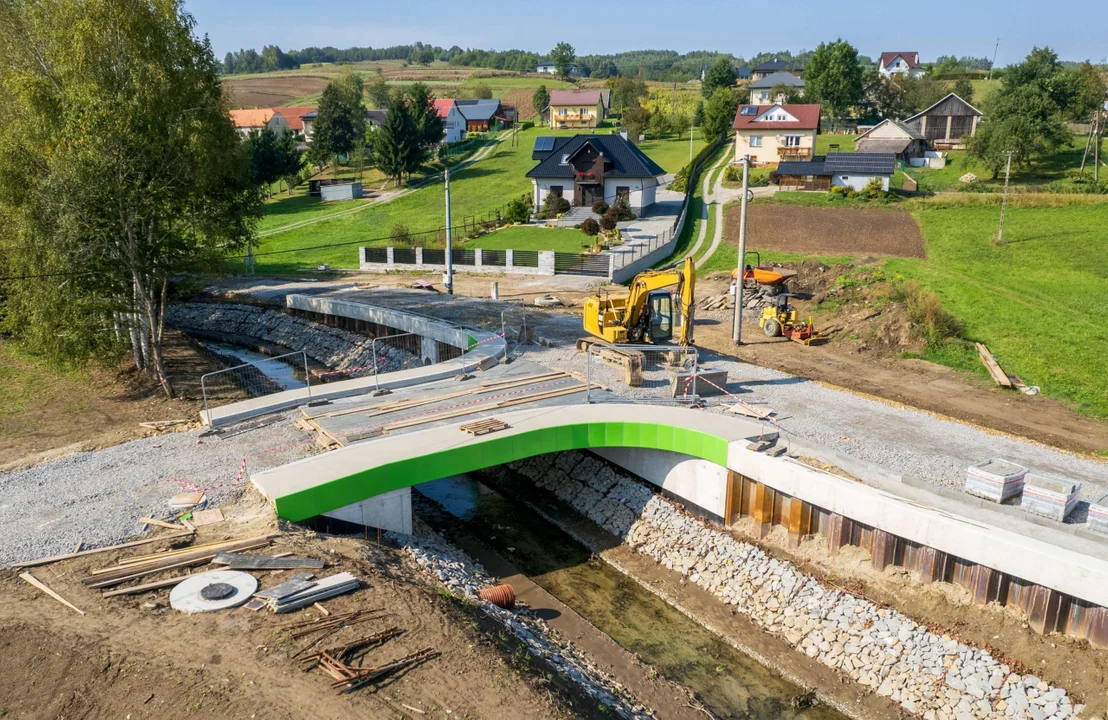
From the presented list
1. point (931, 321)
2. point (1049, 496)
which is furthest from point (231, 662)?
point (931, 321)

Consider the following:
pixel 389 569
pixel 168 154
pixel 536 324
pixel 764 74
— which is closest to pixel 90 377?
pixel 168 154

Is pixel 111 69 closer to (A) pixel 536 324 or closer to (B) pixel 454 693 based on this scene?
(A) pixel 536 324

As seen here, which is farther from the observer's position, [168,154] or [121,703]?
[168,154]

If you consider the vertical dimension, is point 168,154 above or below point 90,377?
above

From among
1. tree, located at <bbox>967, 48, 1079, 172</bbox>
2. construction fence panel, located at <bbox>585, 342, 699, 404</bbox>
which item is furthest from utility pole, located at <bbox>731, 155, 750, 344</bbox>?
tree, located at <bbox>967, 48, 1079, 172</bbox>

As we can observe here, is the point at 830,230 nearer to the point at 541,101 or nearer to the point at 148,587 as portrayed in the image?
the point at 148,587

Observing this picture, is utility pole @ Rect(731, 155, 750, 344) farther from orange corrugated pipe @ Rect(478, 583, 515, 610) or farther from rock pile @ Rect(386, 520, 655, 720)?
orange corrugated pipe @ Rect(478, 583, 515, 610)
